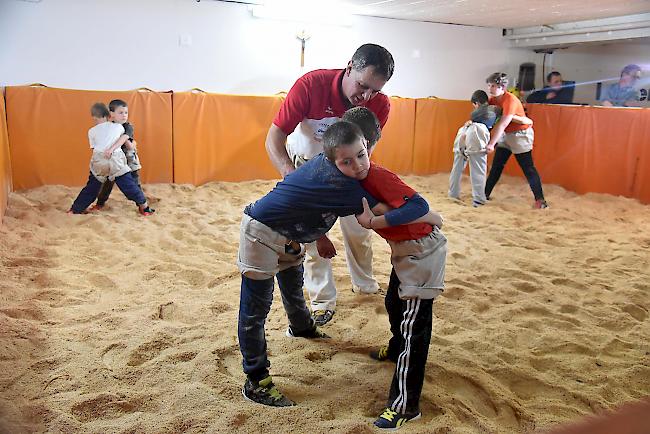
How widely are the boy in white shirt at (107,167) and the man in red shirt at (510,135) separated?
422 cm

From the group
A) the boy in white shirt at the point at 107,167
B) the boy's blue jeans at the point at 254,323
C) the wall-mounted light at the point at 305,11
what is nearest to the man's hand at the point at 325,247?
the boy's blue jeans at the point at 254,323

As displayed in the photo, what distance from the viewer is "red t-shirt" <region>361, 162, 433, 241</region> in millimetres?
2262

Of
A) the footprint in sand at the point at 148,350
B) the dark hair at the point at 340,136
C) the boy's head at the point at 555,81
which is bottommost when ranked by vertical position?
the footprint in sand at the point at 148,350

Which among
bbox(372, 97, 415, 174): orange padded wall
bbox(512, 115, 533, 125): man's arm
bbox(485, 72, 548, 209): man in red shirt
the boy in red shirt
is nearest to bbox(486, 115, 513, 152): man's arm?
bbox(485, 72, 548, 209): man in red shirt

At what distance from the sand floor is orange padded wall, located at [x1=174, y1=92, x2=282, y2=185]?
2095 mm

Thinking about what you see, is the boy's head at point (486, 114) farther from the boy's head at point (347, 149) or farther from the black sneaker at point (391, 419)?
the black sneaker at point (391, 419)

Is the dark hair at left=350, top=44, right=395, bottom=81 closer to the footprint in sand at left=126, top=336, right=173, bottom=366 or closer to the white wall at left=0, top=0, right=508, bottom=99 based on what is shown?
the footprint in sand at left=126, top=336, right=173, bottom=366

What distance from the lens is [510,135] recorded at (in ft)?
22.8

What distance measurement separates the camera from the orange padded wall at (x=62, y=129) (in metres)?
6.53

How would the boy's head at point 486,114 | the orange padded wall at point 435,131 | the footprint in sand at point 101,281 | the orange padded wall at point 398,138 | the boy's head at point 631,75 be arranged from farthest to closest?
the orange padded wall at point 435,131 < the orange padded wall at point 398,138 < the boy's head at point 631,75 < the boy's head at point 486,114 < the footprint in sand at point 101,281

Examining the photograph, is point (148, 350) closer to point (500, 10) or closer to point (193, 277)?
point (193, 277)

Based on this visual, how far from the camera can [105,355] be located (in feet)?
9.34

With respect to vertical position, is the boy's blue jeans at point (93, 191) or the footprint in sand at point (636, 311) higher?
the boy's blue jeans at point (93, 191)

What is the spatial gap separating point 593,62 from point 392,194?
11.3 metres
